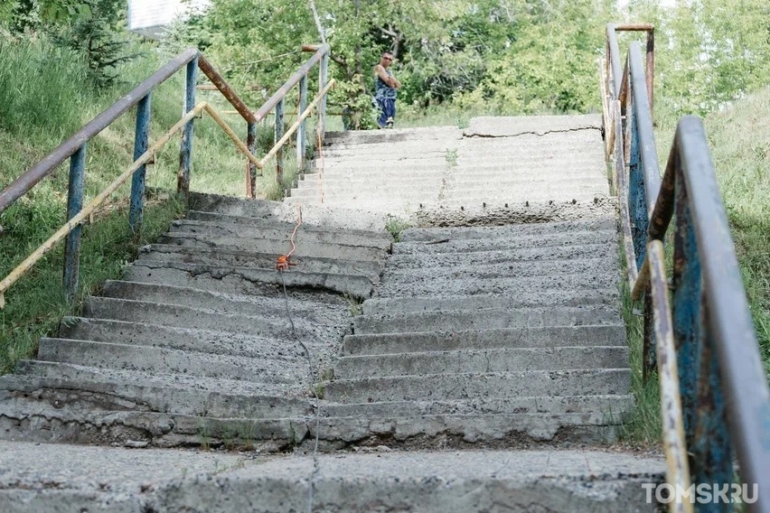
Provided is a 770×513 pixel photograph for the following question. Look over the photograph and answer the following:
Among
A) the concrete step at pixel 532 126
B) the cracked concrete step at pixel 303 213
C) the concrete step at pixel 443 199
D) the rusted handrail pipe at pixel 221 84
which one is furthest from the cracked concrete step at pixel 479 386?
the concrete step at pixel 532 126

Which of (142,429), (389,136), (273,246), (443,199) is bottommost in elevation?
(142,429)

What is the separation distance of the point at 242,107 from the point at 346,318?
8.64 ft

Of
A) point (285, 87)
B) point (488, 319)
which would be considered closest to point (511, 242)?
point (488, 319)

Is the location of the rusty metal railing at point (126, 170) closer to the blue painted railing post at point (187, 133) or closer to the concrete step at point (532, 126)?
the blue painted railing post at point (187, 133)

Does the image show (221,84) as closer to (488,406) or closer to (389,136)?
(389,136)

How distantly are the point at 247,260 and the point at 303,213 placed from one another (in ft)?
3.48

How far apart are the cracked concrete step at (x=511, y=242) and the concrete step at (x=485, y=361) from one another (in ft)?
5.66

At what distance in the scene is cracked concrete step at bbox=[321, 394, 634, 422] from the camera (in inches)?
137

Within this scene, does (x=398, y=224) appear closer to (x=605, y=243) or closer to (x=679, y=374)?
(x=605, y=243)

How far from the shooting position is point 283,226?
240 inches

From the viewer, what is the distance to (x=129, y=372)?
4.21 meters

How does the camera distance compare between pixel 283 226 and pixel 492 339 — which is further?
pixel 283 226

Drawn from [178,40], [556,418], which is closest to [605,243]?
[556,418]

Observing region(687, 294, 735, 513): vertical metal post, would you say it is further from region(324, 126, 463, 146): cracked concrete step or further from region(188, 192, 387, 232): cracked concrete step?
region(324, 126, 463, 146): cracked concrete step
